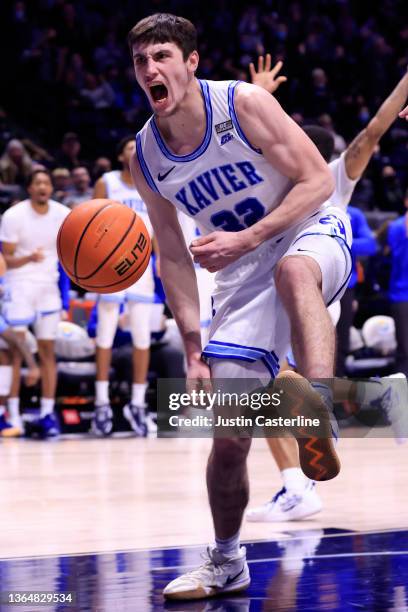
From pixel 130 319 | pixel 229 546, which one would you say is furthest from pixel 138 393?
pixel 229 546

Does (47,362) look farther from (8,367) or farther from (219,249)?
(219,249)

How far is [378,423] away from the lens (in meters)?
9.89

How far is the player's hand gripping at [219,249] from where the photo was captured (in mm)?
3562

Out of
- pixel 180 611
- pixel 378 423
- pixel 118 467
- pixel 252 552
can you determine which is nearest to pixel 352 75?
pixel 378 423

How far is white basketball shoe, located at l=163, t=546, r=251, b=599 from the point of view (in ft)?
12.4

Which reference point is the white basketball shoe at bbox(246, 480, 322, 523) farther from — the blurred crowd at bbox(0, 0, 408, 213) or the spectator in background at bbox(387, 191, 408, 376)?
the blurred crowd at bbox(0, 0, 408, 213)

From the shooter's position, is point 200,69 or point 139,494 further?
point 200,69

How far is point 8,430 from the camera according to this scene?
9203mm

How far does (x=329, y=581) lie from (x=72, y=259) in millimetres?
1388

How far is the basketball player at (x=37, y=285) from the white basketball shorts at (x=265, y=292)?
210 inches

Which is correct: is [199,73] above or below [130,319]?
above

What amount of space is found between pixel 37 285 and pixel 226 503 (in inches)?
219

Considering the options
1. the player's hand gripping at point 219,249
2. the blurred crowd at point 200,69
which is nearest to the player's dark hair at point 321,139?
the player's hand gripping at point 219,249

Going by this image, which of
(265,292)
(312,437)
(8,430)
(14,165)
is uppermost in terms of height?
(14,165)
